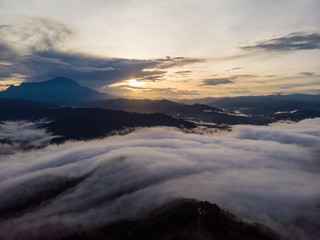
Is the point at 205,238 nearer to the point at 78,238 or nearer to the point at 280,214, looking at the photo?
the point at 78,238

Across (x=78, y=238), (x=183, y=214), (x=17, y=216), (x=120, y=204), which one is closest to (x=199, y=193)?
(x=183, y=214)

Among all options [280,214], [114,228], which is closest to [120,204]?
[114,228]

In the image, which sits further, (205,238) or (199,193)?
(199,193)

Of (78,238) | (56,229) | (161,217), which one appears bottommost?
(56,229)

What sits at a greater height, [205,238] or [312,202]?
[205,238]

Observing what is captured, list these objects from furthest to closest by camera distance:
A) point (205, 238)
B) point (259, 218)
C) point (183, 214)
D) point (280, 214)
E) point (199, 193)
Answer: point (199, 193) < point (280, 214) < point (259, 218) < point (183, 214) < point (205, 238)

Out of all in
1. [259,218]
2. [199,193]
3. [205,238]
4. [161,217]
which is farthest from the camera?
[199,193]

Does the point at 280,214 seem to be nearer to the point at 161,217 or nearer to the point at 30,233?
the point at 161,217
